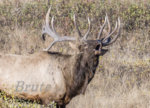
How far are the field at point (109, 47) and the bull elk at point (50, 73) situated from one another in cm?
99

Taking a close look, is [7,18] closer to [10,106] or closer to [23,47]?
[23,47]

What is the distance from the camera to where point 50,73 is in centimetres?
551

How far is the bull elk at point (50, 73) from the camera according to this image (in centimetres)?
543

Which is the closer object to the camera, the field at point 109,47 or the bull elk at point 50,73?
the bull elk at point 50,73

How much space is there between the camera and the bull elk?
5.43 m

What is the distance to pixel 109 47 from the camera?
9227 mm

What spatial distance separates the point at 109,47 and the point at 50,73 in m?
3.97

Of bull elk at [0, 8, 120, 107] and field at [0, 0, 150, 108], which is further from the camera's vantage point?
field at [0, 0, 150, 108]

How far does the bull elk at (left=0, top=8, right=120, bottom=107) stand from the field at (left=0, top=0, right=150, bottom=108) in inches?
38.8

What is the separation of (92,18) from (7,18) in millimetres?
2608

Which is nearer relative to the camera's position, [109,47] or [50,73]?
[50,73]

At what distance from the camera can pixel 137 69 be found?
26.5ft

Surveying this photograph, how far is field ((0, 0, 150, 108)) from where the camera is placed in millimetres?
6938

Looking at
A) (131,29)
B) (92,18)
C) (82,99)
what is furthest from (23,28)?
(82,99)
